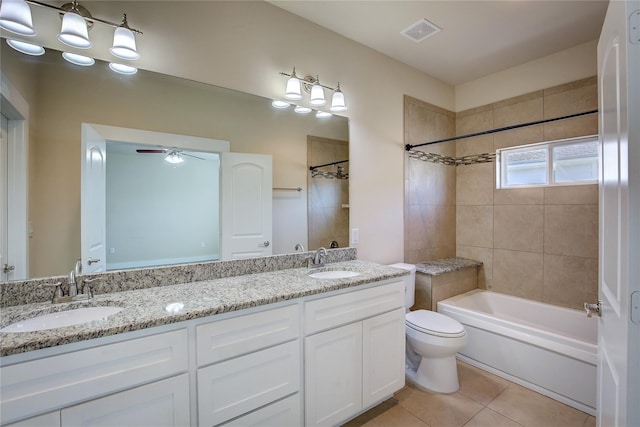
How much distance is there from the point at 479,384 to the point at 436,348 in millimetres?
516

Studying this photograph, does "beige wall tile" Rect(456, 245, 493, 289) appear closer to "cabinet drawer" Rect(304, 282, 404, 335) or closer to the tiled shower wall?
the tiled shower wall

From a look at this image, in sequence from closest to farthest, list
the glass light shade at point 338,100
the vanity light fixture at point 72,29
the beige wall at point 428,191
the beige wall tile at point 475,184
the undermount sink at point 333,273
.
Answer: the vanity light fixture at point 72,29, the undermount sink at point 333,273, the glass light shade at point 338,100, the beige wall at point 428,191, the beige wall tile at point 475,184

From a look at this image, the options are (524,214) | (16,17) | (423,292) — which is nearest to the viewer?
(16,17)

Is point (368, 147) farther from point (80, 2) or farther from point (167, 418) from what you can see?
point (167, 418)

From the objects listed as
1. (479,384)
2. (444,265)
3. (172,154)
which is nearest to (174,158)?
(172,154)

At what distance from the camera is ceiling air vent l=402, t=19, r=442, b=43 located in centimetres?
216

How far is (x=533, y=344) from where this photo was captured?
6.74ft

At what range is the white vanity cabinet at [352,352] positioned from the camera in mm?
1483

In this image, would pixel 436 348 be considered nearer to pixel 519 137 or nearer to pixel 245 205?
pixel 245 205

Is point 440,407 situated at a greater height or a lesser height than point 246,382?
lesser

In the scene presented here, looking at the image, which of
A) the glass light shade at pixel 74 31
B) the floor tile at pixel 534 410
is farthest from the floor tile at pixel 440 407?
the glass light shade at pixel 74 31

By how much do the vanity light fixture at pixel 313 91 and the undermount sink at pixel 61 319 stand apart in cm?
162

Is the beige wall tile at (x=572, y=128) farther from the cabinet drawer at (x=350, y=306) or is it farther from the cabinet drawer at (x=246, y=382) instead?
the cabinet drawer at (x=246, y=382)

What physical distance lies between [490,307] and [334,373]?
2124 mm
